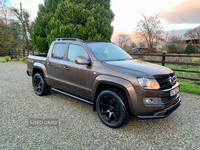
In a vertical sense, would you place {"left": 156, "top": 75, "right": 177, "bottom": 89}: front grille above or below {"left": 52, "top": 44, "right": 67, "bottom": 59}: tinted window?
below

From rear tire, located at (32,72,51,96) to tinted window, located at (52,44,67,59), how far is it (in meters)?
0.96

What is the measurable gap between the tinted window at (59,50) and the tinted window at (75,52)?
0.29 m

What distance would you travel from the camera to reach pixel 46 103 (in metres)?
4.40

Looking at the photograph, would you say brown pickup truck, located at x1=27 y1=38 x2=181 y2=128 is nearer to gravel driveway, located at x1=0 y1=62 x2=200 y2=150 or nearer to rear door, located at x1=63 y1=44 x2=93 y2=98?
rear door, located at x1=63 y1=44 x2=93 y2=98

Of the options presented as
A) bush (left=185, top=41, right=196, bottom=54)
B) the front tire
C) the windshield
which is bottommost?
the front tire

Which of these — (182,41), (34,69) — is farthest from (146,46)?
(34,69)

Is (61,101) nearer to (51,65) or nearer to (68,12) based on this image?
(51,65)

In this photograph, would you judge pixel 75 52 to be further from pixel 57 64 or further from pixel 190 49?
pixel 190 49

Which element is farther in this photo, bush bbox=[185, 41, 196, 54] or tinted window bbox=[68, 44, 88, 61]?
bush bbox=[185, 41, 196, 54]

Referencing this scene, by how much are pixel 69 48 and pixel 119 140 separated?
2598 mm

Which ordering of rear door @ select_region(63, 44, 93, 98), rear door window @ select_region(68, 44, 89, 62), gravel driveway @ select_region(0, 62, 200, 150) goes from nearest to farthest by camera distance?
gravel driveway @ select_region(0, 62, 200, 150) < rear door @ select_region(63, 44, 93, 98) < rear door window @ select_region(68, 44, 89, 62)

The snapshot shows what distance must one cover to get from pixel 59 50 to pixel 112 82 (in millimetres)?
2174

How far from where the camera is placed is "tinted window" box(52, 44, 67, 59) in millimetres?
4182

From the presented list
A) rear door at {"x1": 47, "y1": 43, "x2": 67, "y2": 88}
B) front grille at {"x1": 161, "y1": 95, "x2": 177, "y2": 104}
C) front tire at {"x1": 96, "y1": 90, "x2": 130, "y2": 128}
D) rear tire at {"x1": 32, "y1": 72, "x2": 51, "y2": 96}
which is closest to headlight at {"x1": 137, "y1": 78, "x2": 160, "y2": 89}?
front grille at {"x1": 161, "y1": 95, "x2": 177, "y2": 104}
